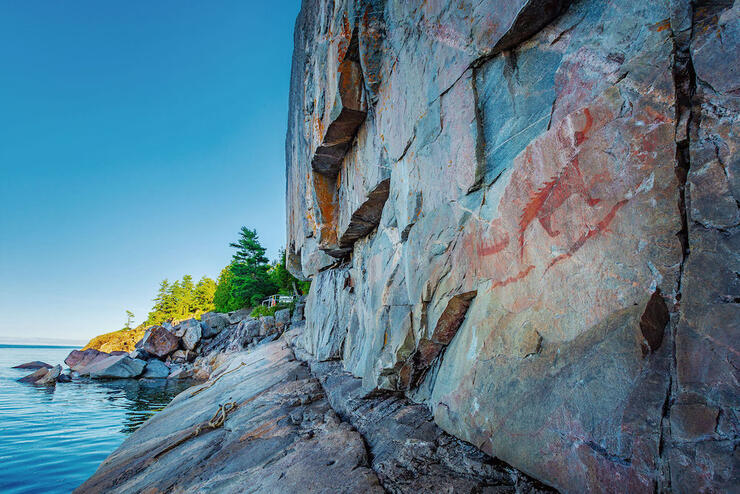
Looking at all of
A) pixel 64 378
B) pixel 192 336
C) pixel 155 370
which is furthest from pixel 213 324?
pixel 64 378

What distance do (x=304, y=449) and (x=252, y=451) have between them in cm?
93

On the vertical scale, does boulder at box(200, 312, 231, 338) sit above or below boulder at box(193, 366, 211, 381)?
above

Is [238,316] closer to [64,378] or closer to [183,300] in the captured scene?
[64,378]

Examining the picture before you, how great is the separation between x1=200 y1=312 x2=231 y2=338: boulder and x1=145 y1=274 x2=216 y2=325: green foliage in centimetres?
1897

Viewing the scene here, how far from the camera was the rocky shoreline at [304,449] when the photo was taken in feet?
8.53

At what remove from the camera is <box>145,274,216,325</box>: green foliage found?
44.0 metres

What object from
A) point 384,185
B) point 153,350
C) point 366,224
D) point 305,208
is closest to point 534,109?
point 384,185

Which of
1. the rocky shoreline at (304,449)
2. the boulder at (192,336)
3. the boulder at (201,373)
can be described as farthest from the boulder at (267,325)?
the rocky shoreline at (304,449)

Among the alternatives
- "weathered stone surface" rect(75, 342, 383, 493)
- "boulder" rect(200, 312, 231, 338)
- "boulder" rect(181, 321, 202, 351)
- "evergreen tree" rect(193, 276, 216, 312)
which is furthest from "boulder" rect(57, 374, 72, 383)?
"evergreen tree" rect(193, 276, 216, 312)

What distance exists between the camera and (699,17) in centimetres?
176

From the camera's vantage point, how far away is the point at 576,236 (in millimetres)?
2266

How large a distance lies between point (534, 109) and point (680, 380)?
2296 millimetres

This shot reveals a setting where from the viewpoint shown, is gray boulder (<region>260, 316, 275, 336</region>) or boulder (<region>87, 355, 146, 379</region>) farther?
gray boulder (<region>260, 316, 275, 336</region>)

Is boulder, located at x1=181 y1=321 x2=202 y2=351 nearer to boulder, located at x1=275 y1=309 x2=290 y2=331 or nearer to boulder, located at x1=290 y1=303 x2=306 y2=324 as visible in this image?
boulder, located at x1=275 y1=309 x2=290 y2=331
